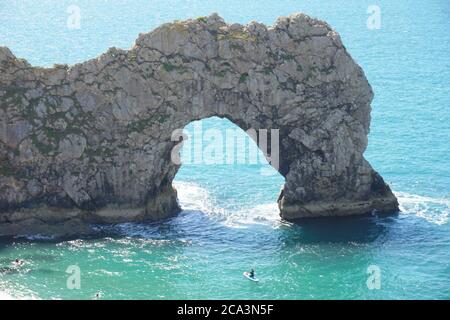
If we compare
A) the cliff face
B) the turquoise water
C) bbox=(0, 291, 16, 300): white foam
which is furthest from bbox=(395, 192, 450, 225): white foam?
bbox=(0, 291, 16, 300): white foam

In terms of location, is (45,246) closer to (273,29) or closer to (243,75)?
(243,75)

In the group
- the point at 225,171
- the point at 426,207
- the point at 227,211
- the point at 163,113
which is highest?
the point at 163,113

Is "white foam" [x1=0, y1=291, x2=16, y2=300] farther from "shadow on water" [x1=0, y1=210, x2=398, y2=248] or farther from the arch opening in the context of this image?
the arch opening

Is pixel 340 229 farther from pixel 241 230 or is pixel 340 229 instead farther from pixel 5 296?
pixel 5 296

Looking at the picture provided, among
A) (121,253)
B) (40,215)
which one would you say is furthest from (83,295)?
(40,215)

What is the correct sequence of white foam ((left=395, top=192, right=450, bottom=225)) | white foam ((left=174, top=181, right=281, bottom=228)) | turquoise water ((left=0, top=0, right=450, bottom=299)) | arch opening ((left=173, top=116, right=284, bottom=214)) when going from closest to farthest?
turquoise water ((left=0, top=0, right=450, bottom=299)) < white foam ((left=395, top=192, right=450, bottom=225)) < white foam ((left=174, top=181, right=281, bottom=228)) < arch opening ((left=173, top=116, right=284, bottom=214))

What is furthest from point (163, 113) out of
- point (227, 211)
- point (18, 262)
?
point (18, 262)

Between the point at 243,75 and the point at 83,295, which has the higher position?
the point at 243,75
